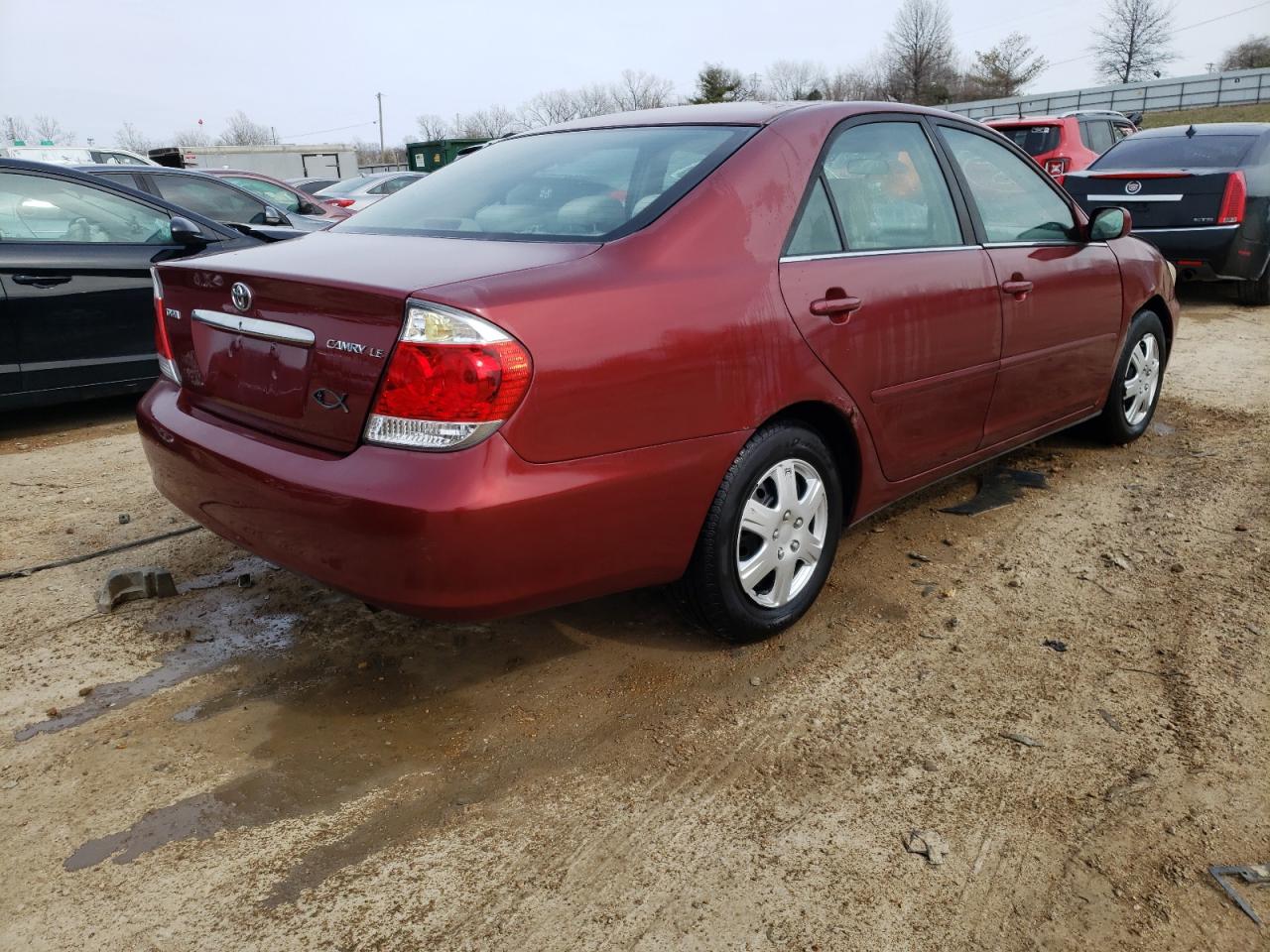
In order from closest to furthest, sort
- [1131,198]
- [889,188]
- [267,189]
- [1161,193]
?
[889,188] < [1161,193] < [1131,198] < [267,189]

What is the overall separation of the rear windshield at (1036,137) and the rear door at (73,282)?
1081 cm

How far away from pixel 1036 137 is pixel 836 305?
37.9 feet

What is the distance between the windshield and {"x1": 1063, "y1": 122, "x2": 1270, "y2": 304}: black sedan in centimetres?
363

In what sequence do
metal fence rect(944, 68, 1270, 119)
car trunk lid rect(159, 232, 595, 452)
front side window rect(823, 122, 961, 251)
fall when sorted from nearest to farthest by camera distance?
car trunk lid rect(159, 232, 595, 452), front side window rect(823, 122, 961, 251), metal fence rect(944, 68, 1270, 119)

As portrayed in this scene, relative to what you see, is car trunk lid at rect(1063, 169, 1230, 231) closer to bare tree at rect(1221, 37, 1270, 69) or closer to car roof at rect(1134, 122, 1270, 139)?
car roof at rect(1134, 122, 1270, 139)

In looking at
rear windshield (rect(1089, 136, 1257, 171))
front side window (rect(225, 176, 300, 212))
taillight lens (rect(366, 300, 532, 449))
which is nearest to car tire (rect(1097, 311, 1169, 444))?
taillight lens (rect(366, 300, 532, 449))

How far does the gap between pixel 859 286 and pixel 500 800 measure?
70.9 inches

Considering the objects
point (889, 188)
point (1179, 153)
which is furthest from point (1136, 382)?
point (1179, 153)

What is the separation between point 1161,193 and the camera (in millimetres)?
8594

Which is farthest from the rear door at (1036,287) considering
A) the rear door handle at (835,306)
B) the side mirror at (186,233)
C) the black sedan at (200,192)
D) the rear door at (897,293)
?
the black sedan at (200,192)

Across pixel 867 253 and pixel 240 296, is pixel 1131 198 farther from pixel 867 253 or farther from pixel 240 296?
pixel 240 296

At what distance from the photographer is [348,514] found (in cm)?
227

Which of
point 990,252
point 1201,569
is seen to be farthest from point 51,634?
point 1201,569

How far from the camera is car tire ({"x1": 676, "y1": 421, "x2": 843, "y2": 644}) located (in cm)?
274
